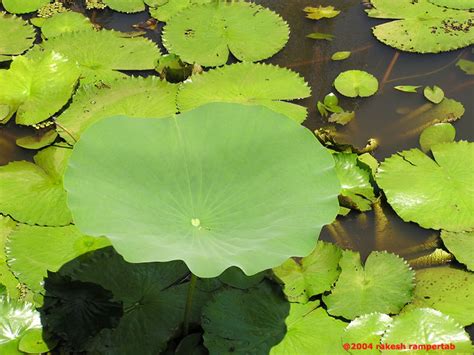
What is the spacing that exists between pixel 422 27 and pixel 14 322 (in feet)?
11.0

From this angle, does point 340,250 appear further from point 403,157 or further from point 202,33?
point 202,33

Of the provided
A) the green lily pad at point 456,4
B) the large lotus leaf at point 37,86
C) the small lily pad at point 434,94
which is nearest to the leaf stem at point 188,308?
the large lotus leaf at point 37,86

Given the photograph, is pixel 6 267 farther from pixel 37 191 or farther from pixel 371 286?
pixel 371 286

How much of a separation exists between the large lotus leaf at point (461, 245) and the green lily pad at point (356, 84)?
121 centimetres

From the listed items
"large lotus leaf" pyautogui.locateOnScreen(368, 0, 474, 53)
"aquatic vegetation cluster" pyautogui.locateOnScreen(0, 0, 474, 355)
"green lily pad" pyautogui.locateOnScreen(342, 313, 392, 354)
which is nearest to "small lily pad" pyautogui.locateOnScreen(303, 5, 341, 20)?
"large lotus leaf" pyautogui.locateOnScreen(368, 0, 474, 53)

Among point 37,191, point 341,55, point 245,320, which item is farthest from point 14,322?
point 341,55

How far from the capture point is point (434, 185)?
328 centimetres

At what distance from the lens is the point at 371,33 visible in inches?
174

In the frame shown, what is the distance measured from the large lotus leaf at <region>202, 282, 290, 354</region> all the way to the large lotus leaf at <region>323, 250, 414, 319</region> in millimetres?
257

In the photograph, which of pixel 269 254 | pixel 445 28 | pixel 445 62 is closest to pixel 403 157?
pixel 445 62

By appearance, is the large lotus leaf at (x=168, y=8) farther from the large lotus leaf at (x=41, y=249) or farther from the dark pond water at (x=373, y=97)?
the large lotus leaf at (x=41, y=249)

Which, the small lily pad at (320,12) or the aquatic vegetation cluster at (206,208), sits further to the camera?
the small lily pad at (320,12)

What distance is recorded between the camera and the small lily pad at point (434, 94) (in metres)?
3.89

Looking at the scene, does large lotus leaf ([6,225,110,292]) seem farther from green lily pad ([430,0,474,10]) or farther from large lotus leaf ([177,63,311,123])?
green lily pad ([430,0,474,10])
